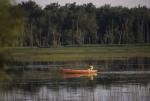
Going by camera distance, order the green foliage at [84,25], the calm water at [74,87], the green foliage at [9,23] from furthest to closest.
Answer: the green foliage at [84,25]
the calm water at [74,87]
the green foliage at [9,23]

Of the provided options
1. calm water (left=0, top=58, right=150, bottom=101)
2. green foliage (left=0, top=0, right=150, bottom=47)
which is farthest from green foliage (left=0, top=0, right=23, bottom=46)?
green foliage (left=0, top=0, right=150, bottom=47)

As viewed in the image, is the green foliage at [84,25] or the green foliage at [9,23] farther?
the green foliage at [84,25]

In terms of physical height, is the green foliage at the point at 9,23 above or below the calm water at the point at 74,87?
above

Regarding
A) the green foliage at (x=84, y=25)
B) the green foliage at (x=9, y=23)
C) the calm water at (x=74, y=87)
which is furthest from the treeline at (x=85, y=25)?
the green foliage at (x=9, y=23)

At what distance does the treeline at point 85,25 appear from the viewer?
10788 centimetres

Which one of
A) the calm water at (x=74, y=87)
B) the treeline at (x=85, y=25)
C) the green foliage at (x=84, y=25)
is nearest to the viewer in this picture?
the calm water at (x=74, y=87)

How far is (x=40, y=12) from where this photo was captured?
372 feet

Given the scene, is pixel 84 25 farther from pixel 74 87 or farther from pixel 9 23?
pixel 9 23

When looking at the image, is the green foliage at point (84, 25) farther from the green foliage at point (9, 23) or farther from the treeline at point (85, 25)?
the green foliage at point (9, 23)

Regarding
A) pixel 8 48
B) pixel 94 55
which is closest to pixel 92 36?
pixel 94 55

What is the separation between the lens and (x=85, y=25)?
114 meters

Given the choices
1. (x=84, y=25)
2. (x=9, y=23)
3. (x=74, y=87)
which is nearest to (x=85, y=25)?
(x=84, y=25)

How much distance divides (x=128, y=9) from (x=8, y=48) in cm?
10312

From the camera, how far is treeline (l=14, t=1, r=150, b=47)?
10788 centimetres
